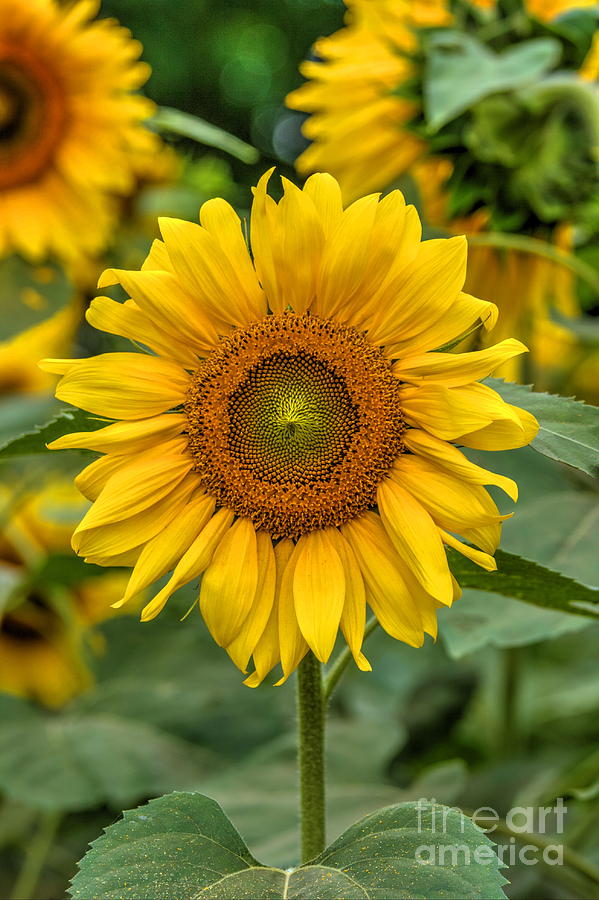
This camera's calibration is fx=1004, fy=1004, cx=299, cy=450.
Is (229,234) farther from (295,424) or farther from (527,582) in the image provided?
(527,582)

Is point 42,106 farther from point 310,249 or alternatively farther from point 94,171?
point 310,249

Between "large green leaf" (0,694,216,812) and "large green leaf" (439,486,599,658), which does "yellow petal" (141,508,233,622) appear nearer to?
"large green leaf" (439,486,599,658)

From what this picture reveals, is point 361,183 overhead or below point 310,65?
below

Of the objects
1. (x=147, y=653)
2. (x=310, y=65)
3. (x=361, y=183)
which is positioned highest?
(x=310, y=65)

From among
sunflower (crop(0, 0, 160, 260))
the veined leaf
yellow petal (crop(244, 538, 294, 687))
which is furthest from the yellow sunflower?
yellow petal (crop(244, 538, 294, 687))

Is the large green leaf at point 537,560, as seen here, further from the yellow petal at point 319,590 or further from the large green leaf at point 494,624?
the yellow petal at point 319,590

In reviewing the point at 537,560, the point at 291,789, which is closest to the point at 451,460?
the point at 537,560

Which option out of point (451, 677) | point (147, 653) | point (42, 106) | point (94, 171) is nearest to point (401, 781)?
point (451, 677)
